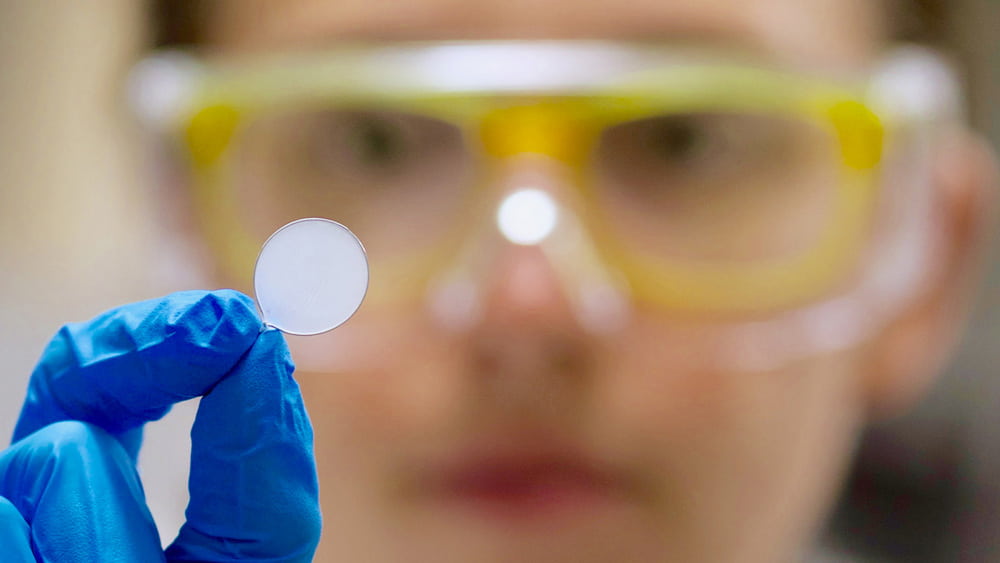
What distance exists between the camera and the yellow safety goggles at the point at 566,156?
31.6 inches

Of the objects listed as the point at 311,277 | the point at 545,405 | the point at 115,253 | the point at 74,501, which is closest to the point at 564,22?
the point at 545,405

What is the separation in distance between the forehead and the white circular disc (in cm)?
50

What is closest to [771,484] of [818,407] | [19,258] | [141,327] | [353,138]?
[818,407]

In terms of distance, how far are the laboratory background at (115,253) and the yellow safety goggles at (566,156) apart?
26cm

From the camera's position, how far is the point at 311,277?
39 centimetres

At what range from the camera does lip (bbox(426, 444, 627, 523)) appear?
803 millimetres

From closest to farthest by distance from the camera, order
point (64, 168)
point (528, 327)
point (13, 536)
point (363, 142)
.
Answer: point (13, 536) → point (528, 327) → point (363, 142) → point (64, 168)

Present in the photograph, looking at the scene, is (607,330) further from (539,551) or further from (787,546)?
(787,546)

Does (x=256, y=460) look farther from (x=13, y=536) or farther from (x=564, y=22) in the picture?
(x=564, y=22)

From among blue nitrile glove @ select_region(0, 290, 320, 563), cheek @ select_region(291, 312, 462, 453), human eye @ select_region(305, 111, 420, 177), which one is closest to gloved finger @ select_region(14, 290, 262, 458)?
blue nitrile glove @ select_region(0, 290, 320, 563)

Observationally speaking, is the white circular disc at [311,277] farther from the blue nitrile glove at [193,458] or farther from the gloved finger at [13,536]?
the gloved finger at [13,536]

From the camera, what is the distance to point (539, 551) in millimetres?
821

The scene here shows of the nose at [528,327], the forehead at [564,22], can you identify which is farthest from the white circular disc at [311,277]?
the forehead at [564,22]

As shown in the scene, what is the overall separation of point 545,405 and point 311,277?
0.43m
